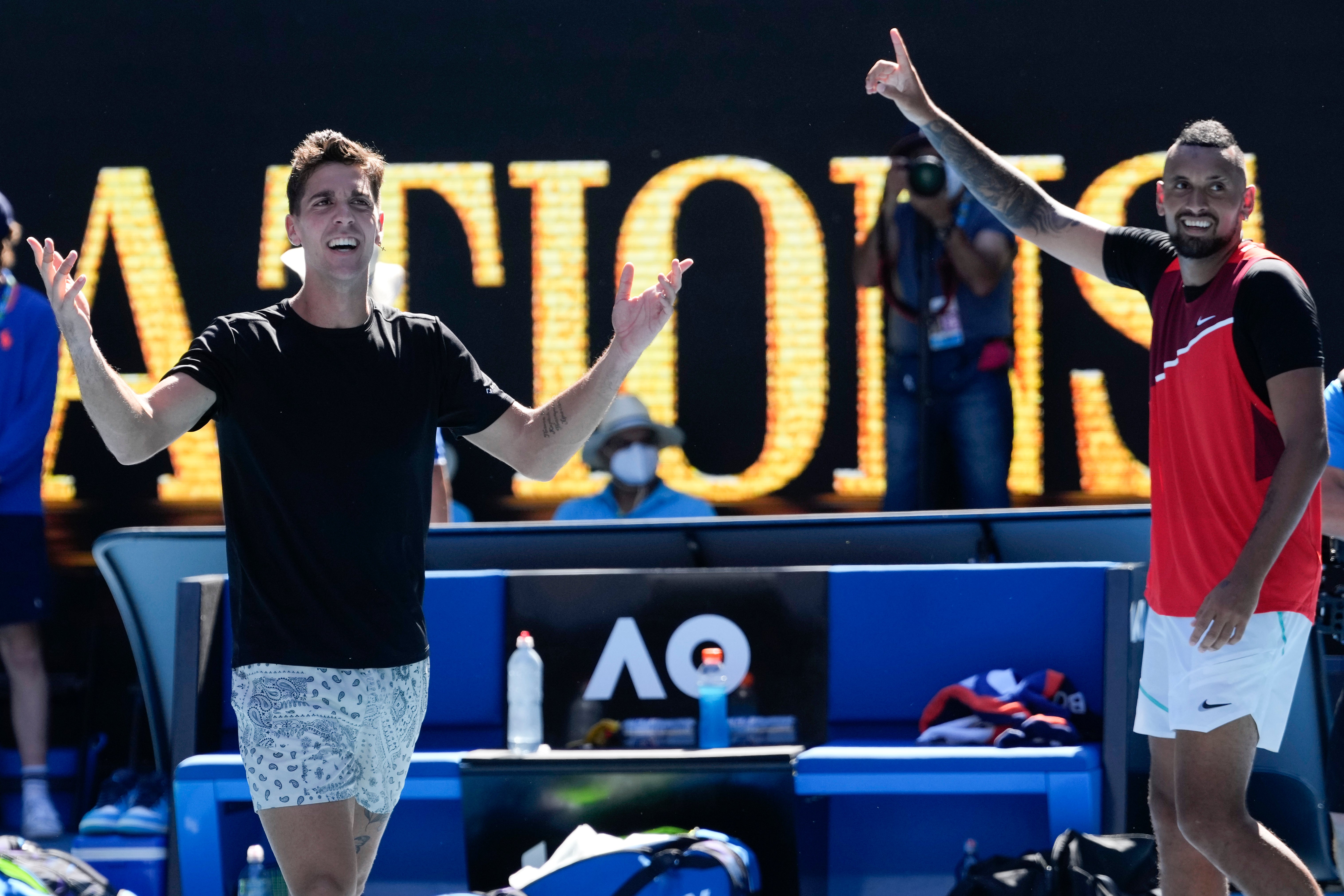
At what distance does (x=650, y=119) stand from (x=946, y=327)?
1.66 metres

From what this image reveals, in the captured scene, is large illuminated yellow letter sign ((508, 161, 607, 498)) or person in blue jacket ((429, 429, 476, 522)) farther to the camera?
large illuminated yellow letter sign ((508, 161, 607, 498))

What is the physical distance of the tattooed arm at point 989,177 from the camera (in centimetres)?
376

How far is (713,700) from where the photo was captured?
455 centimetres

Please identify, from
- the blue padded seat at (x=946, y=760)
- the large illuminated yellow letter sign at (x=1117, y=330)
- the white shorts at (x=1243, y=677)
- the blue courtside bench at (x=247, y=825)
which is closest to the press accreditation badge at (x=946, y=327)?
the large illuminated yellow letter sign at (x=1117, y=330)

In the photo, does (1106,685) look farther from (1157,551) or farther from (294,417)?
(294,417)

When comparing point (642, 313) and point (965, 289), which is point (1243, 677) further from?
point (965, 289)

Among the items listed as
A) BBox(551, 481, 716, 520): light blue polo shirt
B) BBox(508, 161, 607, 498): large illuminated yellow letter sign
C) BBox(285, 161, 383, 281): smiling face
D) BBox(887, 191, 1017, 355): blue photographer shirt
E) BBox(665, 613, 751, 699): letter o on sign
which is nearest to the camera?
BBox(285, 161, 383, 281): smiling face

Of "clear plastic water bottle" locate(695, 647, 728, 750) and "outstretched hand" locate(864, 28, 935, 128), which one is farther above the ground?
"outstretched hand" locate(864, 28, 935, 128)

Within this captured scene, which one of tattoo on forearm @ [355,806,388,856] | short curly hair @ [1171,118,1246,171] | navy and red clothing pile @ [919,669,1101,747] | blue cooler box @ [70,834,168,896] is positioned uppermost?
short curly hair @ [1171,118,1246,171]

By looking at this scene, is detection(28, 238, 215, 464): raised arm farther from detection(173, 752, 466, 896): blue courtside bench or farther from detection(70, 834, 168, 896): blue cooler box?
detection(70, 834, 168, 896): blue cooler box

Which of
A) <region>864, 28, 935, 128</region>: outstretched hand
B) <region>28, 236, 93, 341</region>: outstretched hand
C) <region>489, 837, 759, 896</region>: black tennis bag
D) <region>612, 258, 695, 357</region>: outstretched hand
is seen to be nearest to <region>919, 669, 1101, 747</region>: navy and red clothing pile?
<region>489, 837, 759, 896</region>: black tennis bag

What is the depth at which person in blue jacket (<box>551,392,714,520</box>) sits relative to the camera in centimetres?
665

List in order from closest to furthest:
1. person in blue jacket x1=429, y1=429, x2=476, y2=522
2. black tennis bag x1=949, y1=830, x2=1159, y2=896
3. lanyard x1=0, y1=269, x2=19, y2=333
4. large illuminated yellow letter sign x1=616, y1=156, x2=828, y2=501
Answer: black tennis bag x1=949, y1=830, x2=1159, y2=896
person in blue jacket x1=429, y1=429, x2=476, y2=522
lanyard x1=0, y1=269, x2=19, y2=333
large illuminated yellow letter sign x1=616, y1=156, x2=828, y2=501

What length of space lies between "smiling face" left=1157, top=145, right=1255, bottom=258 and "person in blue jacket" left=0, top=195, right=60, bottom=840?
441 cm
